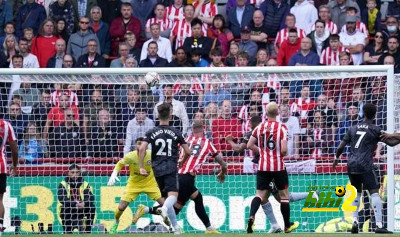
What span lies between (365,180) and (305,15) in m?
7.42

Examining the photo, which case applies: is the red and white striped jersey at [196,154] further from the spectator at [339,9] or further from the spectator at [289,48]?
the spectator at [339,9]

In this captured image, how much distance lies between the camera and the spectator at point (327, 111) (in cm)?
1989

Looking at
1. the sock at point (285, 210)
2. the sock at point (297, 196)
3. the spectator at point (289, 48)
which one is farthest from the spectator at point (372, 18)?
the sock at point (285, 210)

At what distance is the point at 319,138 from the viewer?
19922mm

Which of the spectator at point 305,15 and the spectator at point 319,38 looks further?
the spectator at point 305,15

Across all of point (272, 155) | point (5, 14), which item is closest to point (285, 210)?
point (272, 155)

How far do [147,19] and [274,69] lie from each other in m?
6.64

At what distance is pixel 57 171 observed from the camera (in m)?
19.7

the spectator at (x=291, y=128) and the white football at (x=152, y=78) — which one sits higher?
the white football at (x=152, y=78)

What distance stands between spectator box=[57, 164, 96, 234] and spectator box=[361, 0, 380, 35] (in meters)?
7.59

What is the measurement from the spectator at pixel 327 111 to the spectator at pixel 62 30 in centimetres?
670

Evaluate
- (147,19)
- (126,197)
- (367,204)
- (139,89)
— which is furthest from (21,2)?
(367,204)

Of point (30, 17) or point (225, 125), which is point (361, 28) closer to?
point (225, 125)

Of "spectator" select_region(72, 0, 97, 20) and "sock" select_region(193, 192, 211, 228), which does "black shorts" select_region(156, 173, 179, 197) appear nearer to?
"sock" select_region(193, 192, 211, 228)
